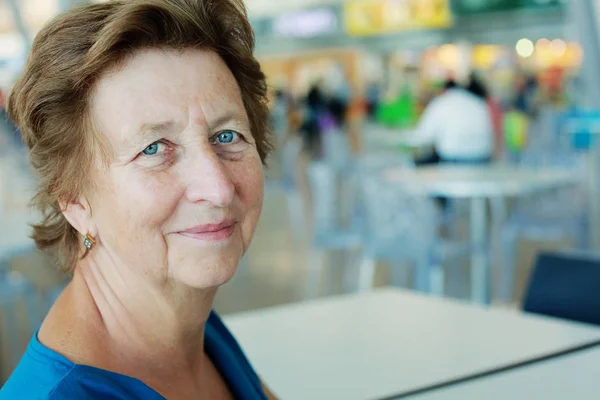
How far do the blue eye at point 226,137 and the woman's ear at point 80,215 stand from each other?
18 cm

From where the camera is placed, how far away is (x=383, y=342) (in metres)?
1.86

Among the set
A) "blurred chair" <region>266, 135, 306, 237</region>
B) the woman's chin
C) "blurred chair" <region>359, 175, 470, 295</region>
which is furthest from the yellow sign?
the woman's chin

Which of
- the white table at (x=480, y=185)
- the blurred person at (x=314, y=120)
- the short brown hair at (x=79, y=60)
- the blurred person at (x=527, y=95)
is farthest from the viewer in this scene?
the blurred person at (x=314, y=120)

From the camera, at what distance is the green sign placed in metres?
12.5

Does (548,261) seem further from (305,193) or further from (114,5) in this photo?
(305,193)

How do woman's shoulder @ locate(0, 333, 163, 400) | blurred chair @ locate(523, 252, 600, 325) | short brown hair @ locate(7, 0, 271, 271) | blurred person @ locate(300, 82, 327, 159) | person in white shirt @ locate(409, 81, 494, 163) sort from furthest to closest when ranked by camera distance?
1. blurred person @ locate(300, 82, 327, 159)
2. person in white shirt @ locate(409, 81, 494, 163)
3. blurred chair @ locate(523, 252, 600, 325)
4. short brown hair @ locate(7, 0, 271, 271)
5. woman's shoulder @ locate(0, 333, 163, 400)

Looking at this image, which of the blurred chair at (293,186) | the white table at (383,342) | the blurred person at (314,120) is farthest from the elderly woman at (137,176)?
the blurred person at (314,120)

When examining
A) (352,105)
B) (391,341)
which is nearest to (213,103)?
(391,341)

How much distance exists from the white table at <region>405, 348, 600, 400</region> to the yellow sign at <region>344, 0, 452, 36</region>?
12.9 meters

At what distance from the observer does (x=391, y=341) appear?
1.87 meters

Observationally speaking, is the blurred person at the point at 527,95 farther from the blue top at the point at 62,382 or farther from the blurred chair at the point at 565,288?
the blue top at the point at 62,382

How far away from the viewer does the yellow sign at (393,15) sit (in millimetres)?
14117

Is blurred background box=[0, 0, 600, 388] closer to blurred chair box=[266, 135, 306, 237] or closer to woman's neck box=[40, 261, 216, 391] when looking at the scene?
blurred chair box=[266, 135, 306, 237]

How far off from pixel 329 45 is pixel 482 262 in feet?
40.0
